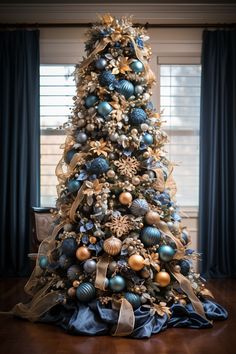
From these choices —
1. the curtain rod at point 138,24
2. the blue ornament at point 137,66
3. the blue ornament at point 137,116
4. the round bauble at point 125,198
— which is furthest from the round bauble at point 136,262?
the curtain rod at point 138,24

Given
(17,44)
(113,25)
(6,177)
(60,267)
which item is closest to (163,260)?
(60,267)

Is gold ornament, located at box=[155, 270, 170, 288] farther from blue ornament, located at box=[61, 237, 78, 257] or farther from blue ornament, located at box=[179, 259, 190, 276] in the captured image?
blue ornament, located at box=[61, 237, 78, 257]

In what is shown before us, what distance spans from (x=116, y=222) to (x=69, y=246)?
0.36m

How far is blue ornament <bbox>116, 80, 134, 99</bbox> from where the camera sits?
10.6 ft

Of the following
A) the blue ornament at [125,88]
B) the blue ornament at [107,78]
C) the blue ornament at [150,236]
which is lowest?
the blue ornament at [150,236]

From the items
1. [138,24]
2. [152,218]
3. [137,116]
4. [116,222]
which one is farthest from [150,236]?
[138,24]

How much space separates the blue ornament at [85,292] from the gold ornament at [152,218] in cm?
58

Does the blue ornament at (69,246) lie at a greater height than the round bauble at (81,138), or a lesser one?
lesser

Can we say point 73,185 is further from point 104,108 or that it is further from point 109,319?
point 109,319

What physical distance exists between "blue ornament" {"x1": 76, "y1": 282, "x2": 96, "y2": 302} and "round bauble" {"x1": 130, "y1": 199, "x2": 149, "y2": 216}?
0.57 meters

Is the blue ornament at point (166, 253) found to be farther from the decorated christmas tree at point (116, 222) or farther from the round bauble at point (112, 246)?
the round bauble at point (112, 246)

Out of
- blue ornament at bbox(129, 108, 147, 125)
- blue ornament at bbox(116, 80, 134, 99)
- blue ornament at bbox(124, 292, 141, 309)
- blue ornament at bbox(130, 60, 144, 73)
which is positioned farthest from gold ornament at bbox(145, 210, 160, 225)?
blue ornament at bbox(130, 60, 144, 73)

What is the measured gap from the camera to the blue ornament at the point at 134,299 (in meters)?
2.97

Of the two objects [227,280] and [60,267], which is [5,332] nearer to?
[60,267]
